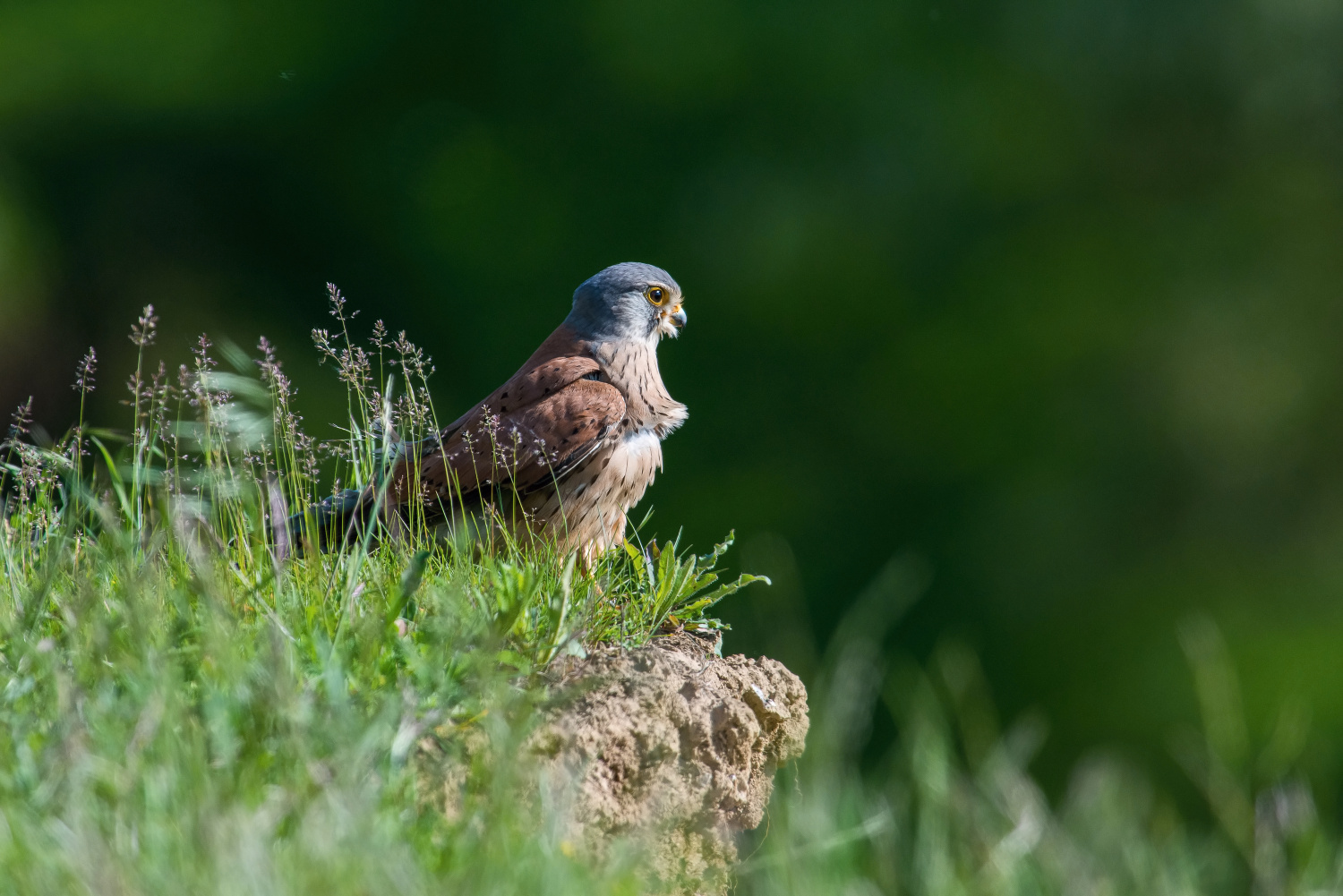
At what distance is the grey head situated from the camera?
159 inches

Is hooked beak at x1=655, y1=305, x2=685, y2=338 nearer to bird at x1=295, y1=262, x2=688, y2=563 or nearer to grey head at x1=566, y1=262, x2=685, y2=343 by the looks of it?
grey head at x1=566, y1=262, x2=685, y2=343

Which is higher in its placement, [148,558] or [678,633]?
[148,558]

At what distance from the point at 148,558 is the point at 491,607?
22.4 inches

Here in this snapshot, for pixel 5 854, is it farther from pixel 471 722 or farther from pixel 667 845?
pixel 667 845

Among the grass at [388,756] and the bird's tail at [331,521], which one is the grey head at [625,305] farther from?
the grass at [388,756]

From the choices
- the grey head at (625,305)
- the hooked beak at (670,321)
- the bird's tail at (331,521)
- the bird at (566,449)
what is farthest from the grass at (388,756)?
the hooked beak at (670,321)

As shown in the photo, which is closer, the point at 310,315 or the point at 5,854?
the point at 5,854

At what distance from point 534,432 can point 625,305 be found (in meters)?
0.71

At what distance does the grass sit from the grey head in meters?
1.58

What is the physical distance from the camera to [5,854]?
1507mm

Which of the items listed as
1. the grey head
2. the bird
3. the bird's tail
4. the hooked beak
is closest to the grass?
the bird's tail

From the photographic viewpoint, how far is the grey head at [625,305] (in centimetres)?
405

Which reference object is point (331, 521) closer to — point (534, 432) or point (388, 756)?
point (534, 432)

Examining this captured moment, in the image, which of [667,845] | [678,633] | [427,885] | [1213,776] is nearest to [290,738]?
[427,885]
